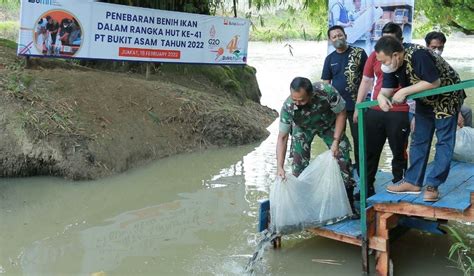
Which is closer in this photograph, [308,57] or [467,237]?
[467,237]

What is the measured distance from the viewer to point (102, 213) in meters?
6.06

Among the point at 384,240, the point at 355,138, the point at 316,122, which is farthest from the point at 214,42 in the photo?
the point at 384,240

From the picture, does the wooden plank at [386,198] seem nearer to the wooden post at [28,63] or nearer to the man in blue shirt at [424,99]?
the man in blue shirt at [424,99]

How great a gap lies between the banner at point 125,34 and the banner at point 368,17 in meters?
3.32

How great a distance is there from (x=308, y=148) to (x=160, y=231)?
1.72 metres

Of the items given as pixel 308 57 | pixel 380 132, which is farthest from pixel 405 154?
pixel 308 57

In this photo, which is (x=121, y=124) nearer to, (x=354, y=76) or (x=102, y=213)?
(x=102, y=213)

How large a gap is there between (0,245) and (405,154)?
3.80m

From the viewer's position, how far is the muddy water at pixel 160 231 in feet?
15.6

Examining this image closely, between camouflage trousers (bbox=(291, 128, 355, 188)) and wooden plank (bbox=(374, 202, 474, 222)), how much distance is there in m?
0.59

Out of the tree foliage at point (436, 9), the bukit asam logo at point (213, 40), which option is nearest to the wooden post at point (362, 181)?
the bukit asam logo at point (213, 40)

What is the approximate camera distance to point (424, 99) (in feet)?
14.0

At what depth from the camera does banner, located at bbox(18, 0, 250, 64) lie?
8547 millimetres

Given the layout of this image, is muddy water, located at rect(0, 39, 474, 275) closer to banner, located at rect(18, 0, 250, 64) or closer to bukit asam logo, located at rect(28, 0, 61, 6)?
banner, located at rect(18, 0, 250, 64)
